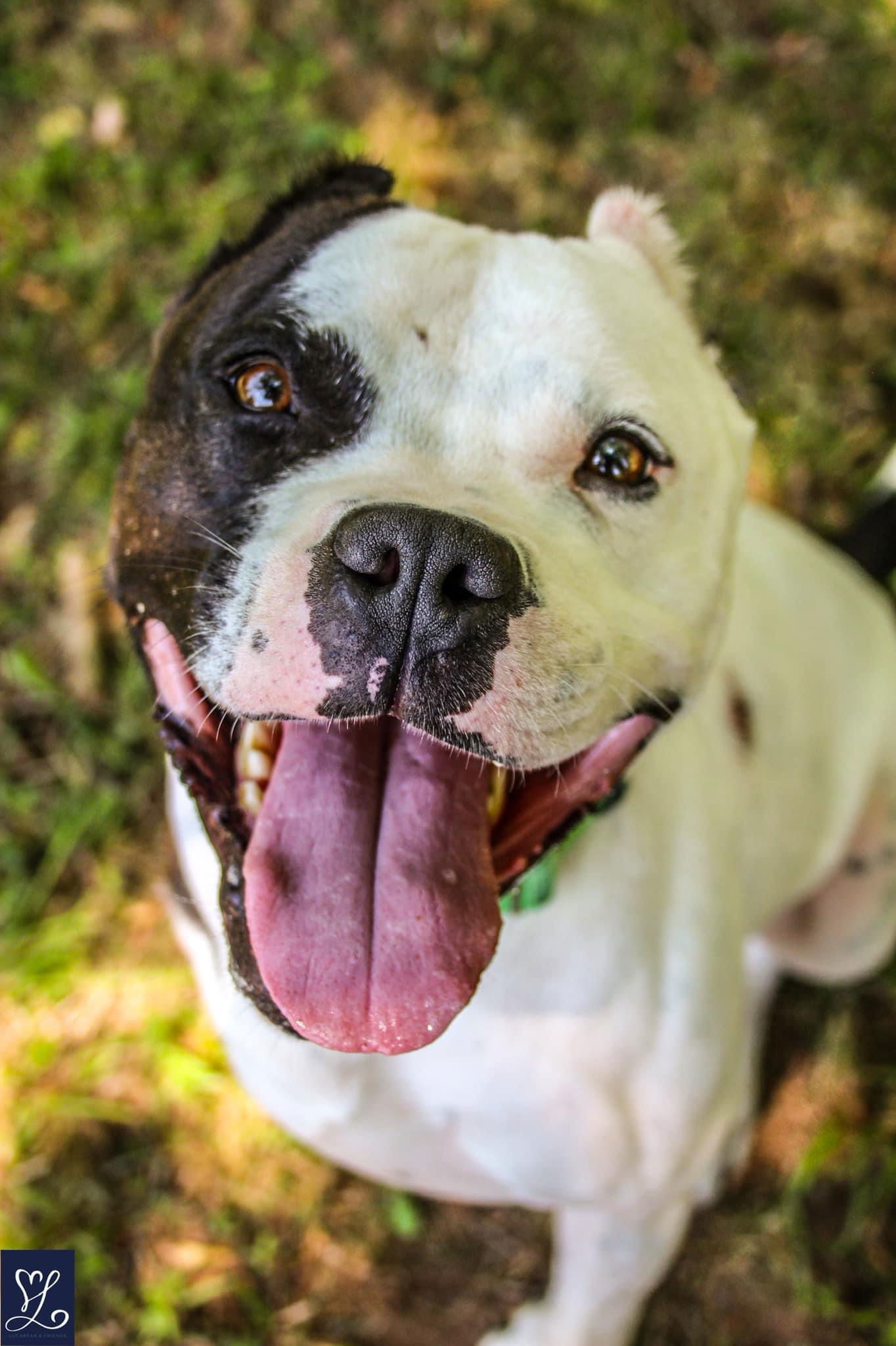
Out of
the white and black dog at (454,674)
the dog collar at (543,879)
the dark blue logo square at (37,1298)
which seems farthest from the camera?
the dark blue logo square at (37,1298)

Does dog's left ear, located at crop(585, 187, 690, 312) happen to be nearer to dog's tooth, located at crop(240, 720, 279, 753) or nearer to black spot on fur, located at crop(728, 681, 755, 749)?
black spot on fur, located at crop(728, 681, 755, 749)

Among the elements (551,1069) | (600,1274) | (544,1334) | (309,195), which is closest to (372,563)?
(309,195)

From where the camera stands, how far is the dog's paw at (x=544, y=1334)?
2875 millimetres

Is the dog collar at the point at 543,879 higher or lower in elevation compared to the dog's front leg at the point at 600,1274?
higher

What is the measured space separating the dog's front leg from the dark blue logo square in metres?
1.09

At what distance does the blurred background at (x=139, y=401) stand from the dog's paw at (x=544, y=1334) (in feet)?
0.90

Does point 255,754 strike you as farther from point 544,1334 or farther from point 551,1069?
point 544,1334

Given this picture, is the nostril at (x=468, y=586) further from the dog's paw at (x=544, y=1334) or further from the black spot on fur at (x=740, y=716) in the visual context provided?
the dog's paw at (x=544, y=1334)

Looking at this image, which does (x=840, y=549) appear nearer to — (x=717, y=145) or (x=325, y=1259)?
(x=717, y=145)

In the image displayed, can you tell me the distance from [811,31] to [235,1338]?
4957mm

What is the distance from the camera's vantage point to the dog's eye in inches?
76.2

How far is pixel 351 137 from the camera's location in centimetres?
435

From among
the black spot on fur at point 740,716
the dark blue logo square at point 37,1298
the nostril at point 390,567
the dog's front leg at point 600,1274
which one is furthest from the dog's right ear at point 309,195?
the dark blue logo square at point 37,1298

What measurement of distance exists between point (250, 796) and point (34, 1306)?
70.3 inches
